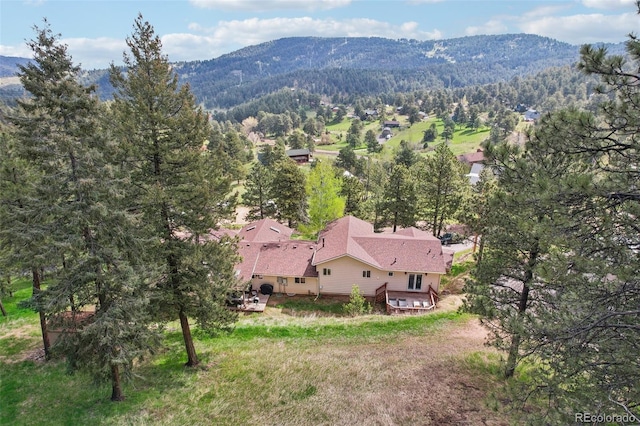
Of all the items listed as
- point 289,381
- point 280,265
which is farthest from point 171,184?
point 280,265

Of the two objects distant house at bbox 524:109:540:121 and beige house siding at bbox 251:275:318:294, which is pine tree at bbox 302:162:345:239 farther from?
distant house at bbox 524:109:540:121

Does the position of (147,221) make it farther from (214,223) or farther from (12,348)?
(12,348)

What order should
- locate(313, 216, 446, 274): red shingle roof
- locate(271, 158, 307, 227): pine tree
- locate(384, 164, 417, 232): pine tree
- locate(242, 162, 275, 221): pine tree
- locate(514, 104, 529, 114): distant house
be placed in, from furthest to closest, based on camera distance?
locate(514, 104, 529, 114): distant house
locate(242, 162, 275, 221): pine tree
locate(271, 158, 307, 227): pine tree
locate(384, 164, 417, 232): pine tree
locate(313, 216, 446, 274): red shingle roof

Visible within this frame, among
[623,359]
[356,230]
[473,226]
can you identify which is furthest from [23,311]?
[473,226]

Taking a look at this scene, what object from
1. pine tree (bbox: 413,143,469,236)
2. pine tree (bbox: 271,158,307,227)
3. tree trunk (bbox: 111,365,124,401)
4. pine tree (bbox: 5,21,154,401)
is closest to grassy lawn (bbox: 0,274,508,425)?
tree trunk (bbox: 111,365,124,401)

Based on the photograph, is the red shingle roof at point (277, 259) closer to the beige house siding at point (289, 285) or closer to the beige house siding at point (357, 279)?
the beige house siding at point (289, 285)

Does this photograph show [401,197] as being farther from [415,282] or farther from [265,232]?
[265,232]
